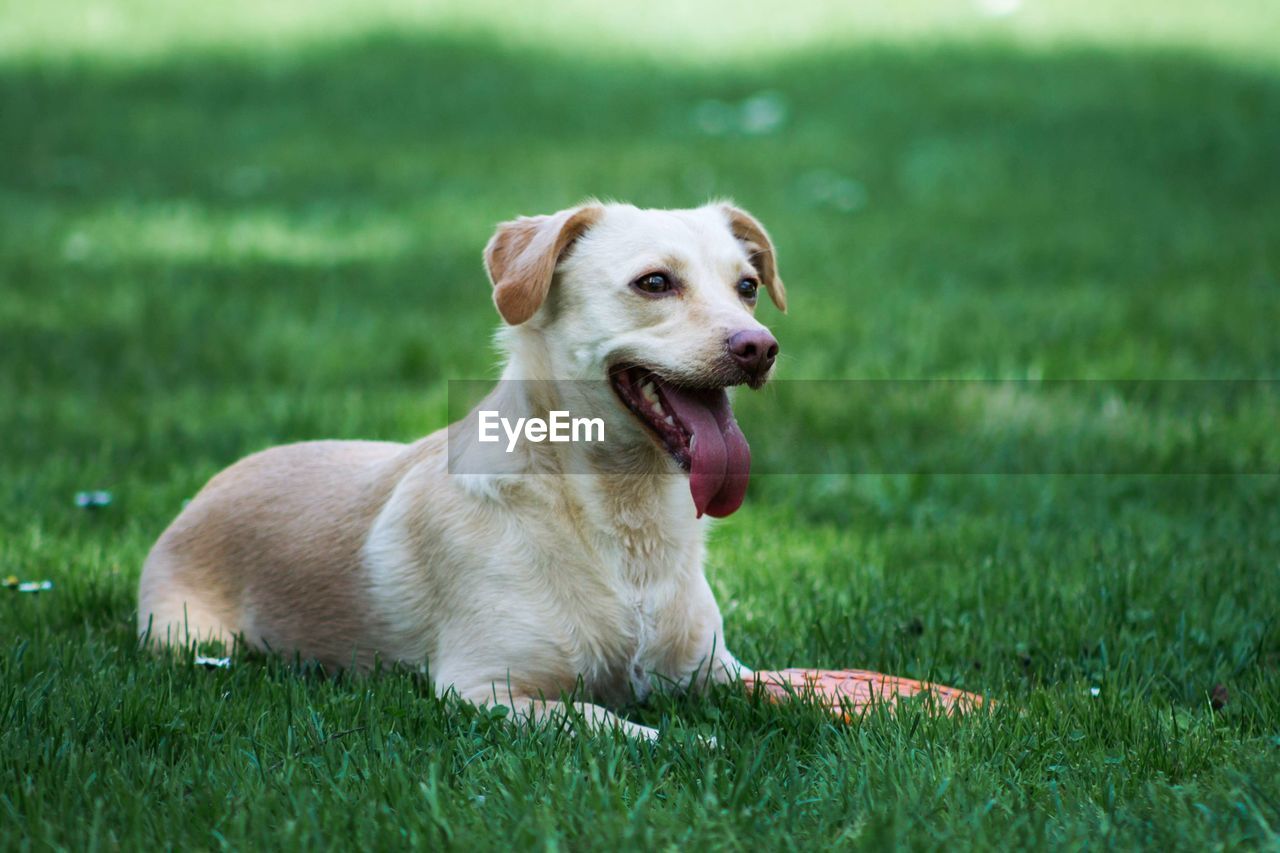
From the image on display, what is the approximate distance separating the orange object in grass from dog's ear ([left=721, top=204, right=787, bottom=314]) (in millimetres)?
1132

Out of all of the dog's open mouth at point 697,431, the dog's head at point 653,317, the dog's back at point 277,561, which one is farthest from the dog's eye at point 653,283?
the dog's back at point 277,561

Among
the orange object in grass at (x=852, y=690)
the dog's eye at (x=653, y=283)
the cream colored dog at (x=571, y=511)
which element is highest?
the dog's eye at (x=653, y=283)

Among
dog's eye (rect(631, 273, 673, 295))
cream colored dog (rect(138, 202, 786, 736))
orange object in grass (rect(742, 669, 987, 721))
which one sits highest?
dog's eye (rect(631, 273, 673, 295))

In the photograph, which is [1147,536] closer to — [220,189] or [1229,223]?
[1229,223]

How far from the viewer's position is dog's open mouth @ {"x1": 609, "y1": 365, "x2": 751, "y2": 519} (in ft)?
11.3

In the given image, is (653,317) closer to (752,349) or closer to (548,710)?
(752,349)

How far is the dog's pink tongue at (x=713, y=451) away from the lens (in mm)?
3438

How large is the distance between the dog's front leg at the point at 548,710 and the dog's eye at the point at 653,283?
105cm

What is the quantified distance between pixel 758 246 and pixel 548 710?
158cm

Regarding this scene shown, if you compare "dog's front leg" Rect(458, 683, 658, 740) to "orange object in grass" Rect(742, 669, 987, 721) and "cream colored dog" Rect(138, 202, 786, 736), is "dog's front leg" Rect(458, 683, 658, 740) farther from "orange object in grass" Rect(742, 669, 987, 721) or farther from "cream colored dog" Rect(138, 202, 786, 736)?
"orange object in grass" Rect(742, 669, 987, 721)

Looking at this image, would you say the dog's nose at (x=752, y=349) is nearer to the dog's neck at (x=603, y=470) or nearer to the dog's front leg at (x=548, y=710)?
the dog's neck at (x=603, y=470)

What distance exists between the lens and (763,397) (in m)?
6.64

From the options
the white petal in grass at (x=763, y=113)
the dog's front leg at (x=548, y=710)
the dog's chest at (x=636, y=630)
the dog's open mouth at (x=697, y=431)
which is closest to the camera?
the dog's front leg at (x=548, y=710)

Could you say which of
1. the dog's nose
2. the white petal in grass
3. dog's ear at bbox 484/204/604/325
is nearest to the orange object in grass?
the dog's nose
